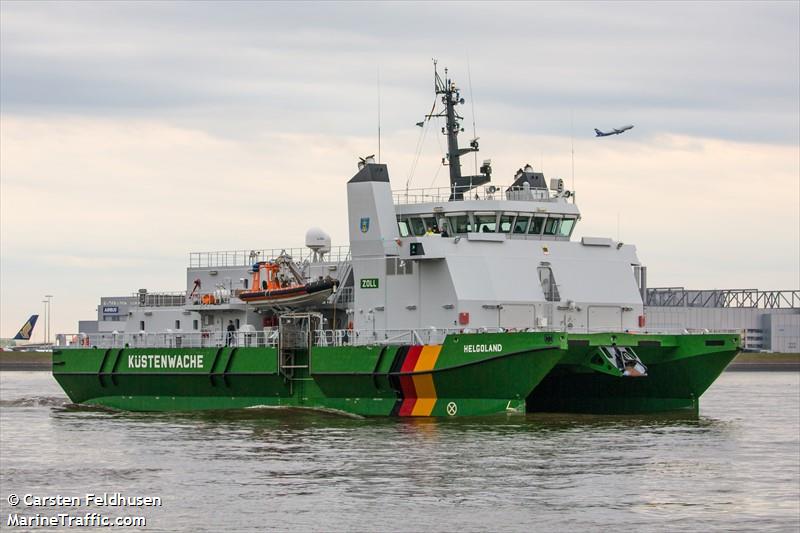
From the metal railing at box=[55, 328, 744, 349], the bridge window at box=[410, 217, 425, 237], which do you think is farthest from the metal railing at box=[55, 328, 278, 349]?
the bridge window at box=[410, 217, 425, 237]

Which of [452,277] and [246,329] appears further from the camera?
[246,329]

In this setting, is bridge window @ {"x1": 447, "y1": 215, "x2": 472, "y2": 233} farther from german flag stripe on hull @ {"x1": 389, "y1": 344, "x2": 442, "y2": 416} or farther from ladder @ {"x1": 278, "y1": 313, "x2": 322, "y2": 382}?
german flag stripe on hull @ {"x1": 389, "y1": 344, "x2": 442, "y2": 416}

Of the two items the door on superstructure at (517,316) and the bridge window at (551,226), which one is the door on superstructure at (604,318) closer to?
the door on superstructure at (517,316)

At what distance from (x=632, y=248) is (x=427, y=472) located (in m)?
16.0

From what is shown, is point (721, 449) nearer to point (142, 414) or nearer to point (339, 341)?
point (339, 341)

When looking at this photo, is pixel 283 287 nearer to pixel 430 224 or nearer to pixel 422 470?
pixel 430 224

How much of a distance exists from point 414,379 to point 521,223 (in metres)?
5.68

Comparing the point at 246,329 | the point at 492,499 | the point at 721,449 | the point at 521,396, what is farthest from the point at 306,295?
the point at 492,499

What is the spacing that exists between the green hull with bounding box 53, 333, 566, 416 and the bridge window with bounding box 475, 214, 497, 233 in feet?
14.4

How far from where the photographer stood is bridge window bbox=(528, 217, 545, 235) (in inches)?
1489

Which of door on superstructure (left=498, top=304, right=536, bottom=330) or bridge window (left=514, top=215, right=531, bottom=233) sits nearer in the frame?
door on superstructure (left=498, top=304, right=536, bottom=330)

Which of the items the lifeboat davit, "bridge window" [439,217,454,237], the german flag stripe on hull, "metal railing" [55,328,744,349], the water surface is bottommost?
the water surface

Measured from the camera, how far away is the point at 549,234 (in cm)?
3828

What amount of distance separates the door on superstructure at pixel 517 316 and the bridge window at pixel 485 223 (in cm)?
241
